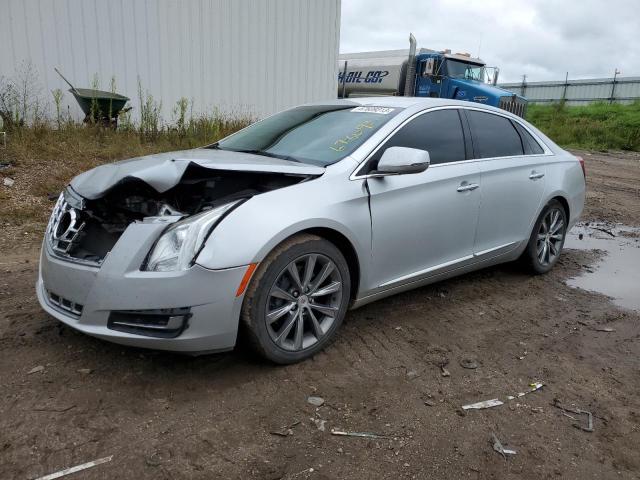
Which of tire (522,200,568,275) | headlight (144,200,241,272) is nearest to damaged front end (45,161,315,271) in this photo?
headlight (144,200,241,272)

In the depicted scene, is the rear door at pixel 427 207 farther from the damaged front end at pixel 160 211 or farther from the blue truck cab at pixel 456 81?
the blue truck cab at pixel 456 81

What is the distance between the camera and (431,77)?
1692 centimetres

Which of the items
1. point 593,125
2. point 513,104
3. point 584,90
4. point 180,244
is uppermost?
point 584,90

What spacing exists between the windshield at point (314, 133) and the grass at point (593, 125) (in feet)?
66.5

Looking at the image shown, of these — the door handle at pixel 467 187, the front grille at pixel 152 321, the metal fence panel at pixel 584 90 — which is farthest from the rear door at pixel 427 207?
the metal fence panel at pixel 584 90

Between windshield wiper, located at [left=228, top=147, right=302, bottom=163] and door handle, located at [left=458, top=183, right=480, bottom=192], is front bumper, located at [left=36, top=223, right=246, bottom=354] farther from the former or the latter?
door handle, located at [left=458, top=183, right=480, bottom=192]

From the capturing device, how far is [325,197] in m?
3.12

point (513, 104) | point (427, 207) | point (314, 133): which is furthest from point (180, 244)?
point (513, 104)

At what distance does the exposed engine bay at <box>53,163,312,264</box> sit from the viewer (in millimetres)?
3000

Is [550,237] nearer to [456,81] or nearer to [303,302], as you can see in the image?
[303,302]

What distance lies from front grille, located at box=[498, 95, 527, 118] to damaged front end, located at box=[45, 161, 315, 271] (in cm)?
1501

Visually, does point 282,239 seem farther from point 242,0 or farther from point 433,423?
point 242,0

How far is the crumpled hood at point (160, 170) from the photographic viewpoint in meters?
2.95

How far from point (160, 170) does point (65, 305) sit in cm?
90
